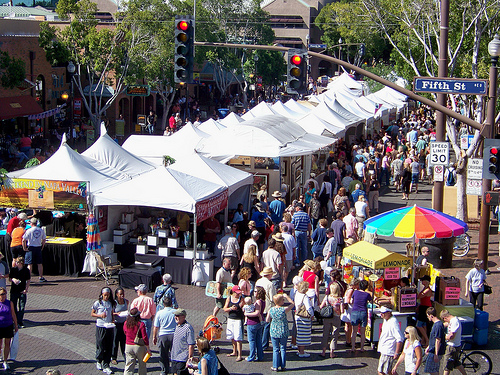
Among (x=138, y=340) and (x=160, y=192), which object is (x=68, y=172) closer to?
(x=160, y=192)

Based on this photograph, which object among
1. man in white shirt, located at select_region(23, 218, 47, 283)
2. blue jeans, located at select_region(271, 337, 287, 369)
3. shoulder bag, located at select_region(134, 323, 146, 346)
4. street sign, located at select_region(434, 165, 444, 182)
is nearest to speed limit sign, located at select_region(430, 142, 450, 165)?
street sign, located at select_region(434, 165, 444, 182)

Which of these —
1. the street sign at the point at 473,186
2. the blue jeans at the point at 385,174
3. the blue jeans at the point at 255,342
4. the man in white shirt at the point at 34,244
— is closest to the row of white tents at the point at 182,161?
the man in white shirt at the point at 34,244

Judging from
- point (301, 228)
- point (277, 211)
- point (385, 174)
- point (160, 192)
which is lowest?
point (301, 228)

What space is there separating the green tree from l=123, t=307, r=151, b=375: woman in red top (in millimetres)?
21512

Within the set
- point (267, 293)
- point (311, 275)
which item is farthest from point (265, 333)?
point (311, 275)

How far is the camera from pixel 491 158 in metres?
11.8

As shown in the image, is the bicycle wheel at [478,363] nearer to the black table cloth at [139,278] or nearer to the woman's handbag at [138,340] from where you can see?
the woman's handbag at [138,340]

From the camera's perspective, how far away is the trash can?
15047 millimetres

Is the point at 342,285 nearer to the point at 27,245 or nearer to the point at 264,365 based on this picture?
the point at 264,365

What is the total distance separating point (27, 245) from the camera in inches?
533

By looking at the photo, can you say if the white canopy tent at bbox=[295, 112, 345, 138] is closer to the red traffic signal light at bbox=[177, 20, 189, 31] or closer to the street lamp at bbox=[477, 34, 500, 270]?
the street lamp at bbox=[477, 34, 500, 270]

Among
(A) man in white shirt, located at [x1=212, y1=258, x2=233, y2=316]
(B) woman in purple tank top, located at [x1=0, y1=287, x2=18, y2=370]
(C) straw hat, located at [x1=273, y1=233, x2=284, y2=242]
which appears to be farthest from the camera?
(C) straw hat, located at [x1=273, y1=233, x2=284, y2=242]

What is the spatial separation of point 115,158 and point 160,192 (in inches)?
157

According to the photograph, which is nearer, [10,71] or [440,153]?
[440,153]
